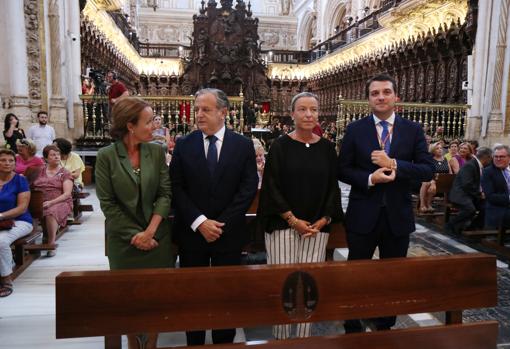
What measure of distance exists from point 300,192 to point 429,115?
426 inches

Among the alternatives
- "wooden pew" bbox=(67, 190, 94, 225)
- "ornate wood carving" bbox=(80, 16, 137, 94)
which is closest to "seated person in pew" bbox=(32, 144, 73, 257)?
"wooden pew" bbox=(67, 190, 94, 225)

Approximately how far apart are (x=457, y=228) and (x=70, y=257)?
5.09 metres

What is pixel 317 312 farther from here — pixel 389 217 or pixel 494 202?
pixel 494 202

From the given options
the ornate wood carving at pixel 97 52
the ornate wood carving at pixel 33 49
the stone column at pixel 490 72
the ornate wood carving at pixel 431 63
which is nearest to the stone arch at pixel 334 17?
the ornate wood carving at pixel 431 63

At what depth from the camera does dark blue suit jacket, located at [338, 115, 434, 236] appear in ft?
7.89

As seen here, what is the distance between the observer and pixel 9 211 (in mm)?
3654

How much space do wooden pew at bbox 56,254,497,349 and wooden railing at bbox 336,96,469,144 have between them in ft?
29.0

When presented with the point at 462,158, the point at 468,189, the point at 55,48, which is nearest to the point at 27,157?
the point at 55,48

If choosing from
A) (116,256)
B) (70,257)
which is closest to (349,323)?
(116,256)

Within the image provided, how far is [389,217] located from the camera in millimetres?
2402

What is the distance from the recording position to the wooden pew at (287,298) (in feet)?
5.29

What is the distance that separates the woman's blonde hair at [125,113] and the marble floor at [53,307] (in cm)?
153

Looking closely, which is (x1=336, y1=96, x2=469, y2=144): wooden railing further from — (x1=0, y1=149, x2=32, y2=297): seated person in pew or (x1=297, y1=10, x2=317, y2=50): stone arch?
(x1=297, y1=10, x2=317, y2=50): stone arch

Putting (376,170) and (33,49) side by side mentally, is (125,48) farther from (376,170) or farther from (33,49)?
(376,170)
